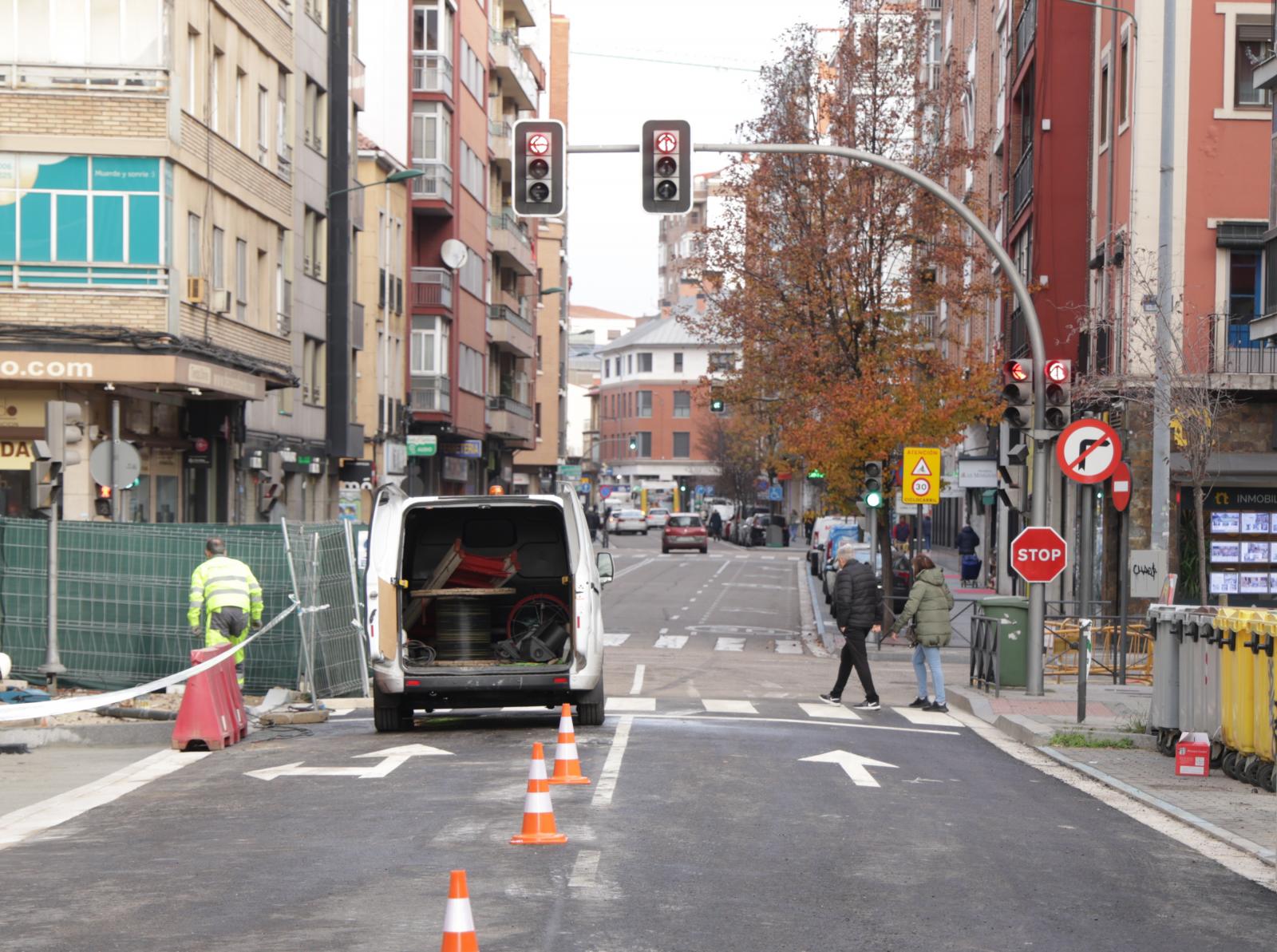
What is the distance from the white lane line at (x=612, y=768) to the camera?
12266 mm

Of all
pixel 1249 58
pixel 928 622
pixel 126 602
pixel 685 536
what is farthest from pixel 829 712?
pixel 685 536

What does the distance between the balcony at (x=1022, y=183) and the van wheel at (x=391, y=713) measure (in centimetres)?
2670

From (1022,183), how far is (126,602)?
27.0m

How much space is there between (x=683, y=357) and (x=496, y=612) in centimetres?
14112

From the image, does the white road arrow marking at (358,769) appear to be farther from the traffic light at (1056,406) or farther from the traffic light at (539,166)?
the traffic light at (1056,406)

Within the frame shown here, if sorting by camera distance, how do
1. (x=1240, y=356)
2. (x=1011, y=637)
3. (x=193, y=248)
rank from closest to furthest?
(x=1011, y=637) < (x=193, y=248) < (x=1240, y=356)

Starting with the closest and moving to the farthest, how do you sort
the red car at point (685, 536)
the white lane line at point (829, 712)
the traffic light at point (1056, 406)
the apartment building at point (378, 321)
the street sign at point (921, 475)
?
the white lane line at point (829, 712)
the traffic light at point (1056, 406)
the street sign at point (921, 475)
the apartment building at point (378, 321)
the red car at point (685, 536)

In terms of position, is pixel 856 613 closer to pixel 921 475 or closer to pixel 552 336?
pixel 921 475

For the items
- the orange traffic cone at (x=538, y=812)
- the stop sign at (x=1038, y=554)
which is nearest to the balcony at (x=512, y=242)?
the stop sign at (x=1038, y=554)

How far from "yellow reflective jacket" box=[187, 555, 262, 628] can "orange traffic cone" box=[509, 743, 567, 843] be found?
10309mm

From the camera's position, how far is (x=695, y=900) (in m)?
8.94

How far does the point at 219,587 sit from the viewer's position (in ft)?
66.4

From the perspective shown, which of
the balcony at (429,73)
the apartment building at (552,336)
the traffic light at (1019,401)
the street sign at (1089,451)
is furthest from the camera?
the apartment building at (552,336)

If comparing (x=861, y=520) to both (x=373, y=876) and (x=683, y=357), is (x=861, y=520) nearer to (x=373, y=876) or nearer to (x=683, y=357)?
(x=373, y=876)
